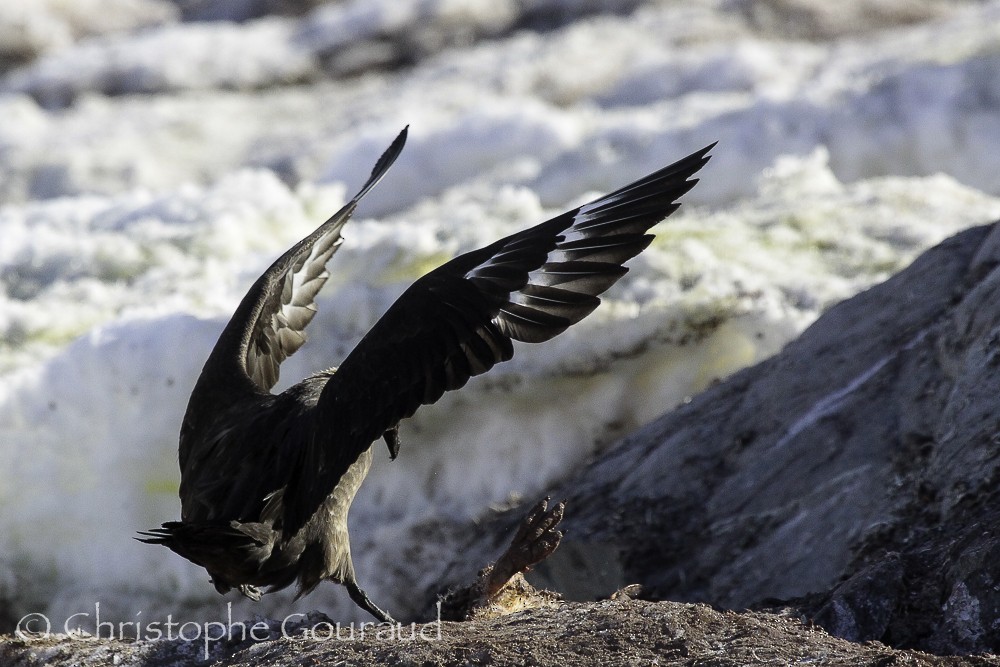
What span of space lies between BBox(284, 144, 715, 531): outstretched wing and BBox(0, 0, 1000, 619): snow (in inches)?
101

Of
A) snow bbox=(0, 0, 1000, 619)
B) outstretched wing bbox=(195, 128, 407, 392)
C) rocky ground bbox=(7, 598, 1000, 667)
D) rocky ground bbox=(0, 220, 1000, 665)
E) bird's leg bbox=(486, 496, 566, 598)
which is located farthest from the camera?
snow bbox=(0, 0, 1000, 619)

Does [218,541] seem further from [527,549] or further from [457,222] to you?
[457,222]

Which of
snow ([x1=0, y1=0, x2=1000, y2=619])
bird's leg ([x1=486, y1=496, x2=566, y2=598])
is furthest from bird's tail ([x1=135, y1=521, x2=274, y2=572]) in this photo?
snow ([x1=0, y1=0, x2=1000, y2=619])

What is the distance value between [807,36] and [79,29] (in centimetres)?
1302

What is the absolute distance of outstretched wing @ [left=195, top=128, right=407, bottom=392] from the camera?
666 centimetres

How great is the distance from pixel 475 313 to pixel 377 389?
1.44 ft

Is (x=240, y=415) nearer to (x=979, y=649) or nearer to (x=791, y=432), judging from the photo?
(x=791, y=432)

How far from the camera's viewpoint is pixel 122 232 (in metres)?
11.7

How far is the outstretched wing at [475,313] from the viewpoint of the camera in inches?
212

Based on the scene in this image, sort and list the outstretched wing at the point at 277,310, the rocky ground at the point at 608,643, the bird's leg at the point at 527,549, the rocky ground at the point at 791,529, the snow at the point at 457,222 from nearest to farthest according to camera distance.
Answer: the rocky ground at the point at 608,643
the rocky ground at the point at 791,529
the bird's leg at the point at 527,549
the outstretched wing at the point at 277,310
the snow at the point at 457,222

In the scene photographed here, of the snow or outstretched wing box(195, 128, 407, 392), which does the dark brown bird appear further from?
the snow

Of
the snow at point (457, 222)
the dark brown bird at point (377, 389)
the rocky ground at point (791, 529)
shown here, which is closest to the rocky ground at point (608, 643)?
the rocky ground at point (791, 529)

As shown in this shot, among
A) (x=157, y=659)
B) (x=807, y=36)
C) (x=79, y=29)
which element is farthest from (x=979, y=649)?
(x=79, y=29)

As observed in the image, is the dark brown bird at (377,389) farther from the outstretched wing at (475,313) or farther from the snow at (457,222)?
the snow at (457,222)
